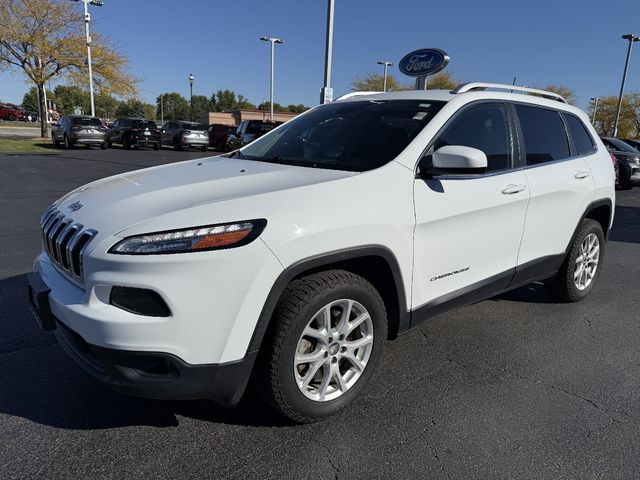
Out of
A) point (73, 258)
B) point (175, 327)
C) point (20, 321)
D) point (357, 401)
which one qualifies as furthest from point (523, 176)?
point (20, 321)

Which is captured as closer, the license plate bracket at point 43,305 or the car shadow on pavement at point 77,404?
the license plate bracket at point 43,305

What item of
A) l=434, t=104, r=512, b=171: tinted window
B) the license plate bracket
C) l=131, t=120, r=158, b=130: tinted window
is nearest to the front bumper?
the license plate bracket

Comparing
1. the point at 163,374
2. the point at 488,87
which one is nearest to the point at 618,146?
the point at 488,87

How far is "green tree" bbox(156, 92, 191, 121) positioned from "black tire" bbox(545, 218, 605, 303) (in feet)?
314

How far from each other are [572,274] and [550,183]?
106 cm

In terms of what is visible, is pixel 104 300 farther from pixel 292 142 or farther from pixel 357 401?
pixel 292 142

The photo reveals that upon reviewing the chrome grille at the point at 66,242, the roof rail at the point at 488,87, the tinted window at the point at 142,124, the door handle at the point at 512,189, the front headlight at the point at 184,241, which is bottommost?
the chrome grille at the point at 66,242

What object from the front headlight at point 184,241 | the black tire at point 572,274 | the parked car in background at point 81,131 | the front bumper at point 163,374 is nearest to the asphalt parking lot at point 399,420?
the front bumper at point 163,374

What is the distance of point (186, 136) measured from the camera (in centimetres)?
2528

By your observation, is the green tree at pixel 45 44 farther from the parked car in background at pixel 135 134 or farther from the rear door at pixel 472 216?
the rear door at pixel 472 216

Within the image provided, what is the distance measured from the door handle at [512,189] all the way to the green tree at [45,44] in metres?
28.9

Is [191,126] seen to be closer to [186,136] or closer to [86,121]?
[186,136]

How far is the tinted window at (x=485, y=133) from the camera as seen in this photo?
315 centimetres

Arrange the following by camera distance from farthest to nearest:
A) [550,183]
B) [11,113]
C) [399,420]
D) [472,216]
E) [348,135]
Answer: [11,113]
[550,183]
[348,135]
[472,216]
[399,420]
